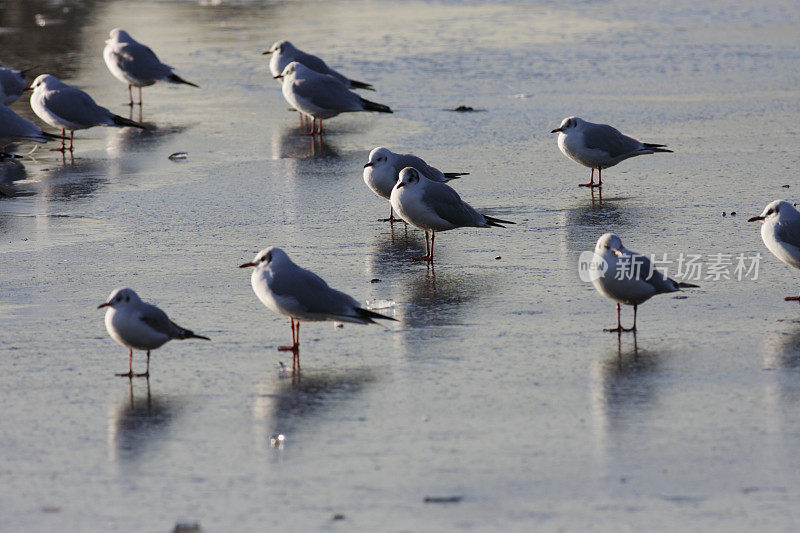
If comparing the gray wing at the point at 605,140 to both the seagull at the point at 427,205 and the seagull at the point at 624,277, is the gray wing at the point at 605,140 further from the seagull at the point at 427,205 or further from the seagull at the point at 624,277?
the seagull at the point at 624,277

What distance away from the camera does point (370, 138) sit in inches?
592

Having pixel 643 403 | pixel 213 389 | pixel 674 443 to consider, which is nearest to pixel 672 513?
pixel 674 443

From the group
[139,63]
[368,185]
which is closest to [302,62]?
[139,63]

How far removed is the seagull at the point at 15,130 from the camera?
1391cm

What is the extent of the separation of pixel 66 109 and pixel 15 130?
0.89 m

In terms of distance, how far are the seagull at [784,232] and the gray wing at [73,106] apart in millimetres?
8940

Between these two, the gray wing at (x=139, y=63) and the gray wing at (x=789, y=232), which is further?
the gray wing at (x=139, y=63)

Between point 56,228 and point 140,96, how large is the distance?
7.35 metres

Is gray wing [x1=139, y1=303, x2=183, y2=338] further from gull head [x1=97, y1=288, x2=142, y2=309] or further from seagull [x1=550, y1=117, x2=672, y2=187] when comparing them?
seagull [x1=550, y1=117, x2=672, y2=187]

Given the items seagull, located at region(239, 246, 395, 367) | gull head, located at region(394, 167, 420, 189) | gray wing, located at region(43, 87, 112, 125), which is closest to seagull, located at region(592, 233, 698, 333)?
seagull, located at region(239, 246, 395, 367)

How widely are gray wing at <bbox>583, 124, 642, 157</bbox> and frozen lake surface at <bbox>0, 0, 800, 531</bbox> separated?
0.39 meters

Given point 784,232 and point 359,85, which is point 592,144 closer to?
point 784,232

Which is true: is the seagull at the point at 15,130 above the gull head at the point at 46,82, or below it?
below

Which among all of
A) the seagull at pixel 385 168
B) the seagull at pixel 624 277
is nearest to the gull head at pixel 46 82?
the seagull at pixel 385 168
